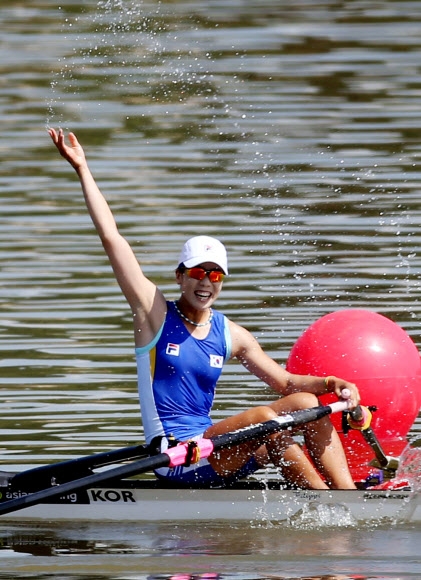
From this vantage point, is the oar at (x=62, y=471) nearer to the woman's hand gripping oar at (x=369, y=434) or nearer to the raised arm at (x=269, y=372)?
the raised arm at (x=269, y=372)

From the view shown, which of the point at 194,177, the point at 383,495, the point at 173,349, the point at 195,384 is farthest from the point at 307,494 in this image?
the point at 194,177

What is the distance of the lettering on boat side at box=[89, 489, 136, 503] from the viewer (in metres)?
9.12

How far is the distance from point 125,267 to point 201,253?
1.51ft

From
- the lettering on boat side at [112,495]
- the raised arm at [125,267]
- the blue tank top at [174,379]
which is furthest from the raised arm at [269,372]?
the lettering on boat side at [112,495]

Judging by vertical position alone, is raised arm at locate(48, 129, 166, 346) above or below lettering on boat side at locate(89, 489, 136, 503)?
above

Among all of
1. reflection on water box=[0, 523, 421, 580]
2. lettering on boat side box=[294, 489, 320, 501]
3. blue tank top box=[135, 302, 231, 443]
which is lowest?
reflection on water box=[0, 523, 421, 580]

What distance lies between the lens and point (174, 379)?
354 inches

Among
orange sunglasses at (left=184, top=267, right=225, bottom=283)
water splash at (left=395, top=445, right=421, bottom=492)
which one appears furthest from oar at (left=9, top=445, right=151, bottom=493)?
water splash at (left=395, top=445, right=421, bottom=492)

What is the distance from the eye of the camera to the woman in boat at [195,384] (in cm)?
895

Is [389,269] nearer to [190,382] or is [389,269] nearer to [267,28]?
[190,382]

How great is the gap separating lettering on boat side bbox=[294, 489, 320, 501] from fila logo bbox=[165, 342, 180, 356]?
3.49ft

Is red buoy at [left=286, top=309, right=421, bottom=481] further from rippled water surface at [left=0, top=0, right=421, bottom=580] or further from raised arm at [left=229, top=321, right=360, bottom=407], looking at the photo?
rippled water surface at [left=0, top=0, right=421, bottom=580]

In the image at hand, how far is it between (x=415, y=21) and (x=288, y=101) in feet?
22.9

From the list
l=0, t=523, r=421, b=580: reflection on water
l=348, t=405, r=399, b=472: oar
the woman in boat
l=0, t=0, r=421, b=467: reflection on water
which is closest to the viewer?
l=0, t=523, r=421, b=580: reflection on water
